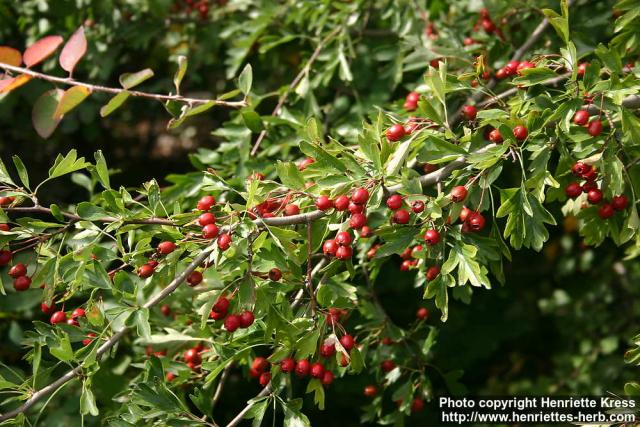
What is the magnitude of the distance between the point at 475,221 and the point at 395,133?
295mm

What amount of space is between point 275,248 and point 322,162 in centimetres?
24

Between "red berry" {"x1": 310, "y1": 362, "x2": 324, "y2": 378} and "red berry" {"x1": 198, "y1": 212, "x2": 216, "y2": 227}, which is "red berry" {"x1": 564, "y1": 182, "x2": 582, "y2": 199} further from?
"red berry" {"x1": 198, "y1": 212, "x2": 216, "y2": 227}

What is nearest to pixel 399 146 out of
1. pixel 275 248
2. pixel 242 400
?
pixel 275 248

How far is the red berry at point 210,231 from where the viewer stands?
4.93ft

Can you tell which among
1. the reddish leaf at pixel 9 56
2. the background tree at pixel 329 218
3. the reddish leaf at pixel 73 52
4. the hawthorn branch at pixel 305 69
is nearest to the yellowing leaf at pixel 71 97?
the background tree at pixel 329 218

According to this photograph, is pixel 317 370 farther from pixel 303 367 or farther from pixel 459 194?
pixel 459 194

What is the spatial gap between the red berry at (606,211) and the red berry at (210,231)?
1.07 meters

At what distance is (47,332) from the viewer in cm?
168

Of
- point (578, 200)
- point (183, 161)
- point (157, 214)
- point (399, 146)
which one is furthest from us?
point (183, 161)

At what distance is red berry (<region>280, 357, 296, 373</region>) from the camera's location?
167cm

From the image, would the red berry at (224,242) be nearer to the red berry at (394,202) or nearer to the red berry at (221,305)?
the red berry at (221,305)

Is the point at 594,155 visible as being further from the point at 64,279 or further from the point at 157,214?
the point at 64,279

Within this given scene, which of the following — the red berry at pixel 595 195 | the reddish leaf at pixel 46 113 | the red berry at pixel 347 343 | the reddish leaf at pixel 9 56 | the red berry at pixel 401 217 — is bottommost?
the red berry at pixel 347 343

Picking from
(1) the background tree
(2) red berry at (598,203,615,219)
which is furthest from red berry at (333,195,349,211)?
(2) red berry at (598,203,615,219)
